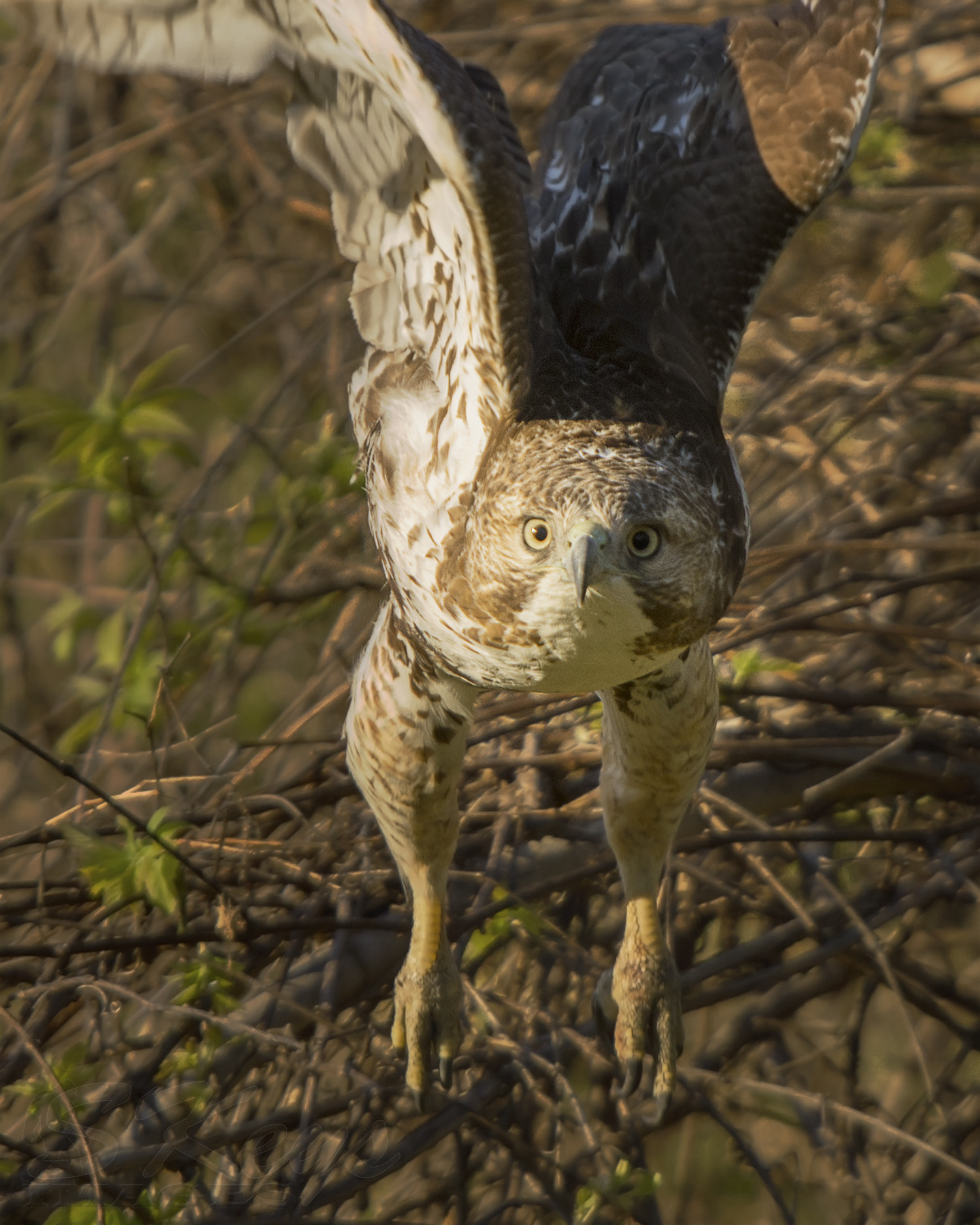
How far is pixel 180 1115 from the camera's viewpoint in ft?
7.72

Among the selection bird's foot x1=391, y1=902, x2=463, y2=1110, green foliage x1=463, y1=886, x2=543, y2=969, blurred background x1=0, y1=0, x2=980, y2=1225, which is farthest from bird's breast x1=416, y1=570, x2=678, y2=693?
bird's foot x1=391, y1=902, x2=463, y2=1110

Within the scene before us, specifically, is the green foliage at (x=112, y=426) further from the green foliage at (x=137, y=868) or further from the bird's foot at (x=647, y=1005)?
the bird's foot at (x=647, y=1005)

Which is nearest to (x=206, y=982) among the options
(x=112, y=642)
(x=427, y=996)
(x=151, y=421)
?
(x=427, y=996)

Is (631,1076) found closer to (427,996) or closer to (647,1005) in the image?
(647,1005)

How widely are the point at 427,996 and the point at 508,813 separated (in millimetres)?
398

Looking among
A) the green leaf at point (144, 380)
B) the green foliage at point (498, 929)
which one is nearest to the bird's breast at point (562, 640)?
the green foliage at point (498, 929)

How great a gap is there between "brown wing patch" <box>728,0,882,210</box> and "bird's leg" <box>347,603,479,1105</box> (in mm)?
1171

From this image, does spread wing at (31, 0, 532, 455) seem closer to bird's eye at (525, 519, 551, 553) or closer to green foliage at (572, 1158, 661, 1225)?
bird's eye at (525, 519, 551, 553)

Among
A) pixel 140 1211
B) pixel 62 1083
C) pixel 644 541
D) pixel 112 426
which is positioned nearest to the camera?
pixel 644 541

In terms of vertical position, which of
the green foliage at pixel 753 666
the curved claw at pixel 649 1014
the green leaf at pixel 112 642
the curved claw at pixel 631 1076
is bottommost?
the curved claw at pixel 631 1076

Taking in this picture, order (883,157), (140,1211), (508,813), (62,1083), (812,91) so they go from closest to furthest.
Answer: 1. (140,1211)
2. (62,1083)
3. (812,91)
4. (508,813)
5. (883,157)

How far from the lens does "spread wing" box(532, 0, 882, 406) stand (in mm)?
2592

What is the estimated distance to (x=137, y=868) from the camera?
93.4 inches

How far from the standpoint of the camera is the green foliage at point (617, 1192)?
2416mm
